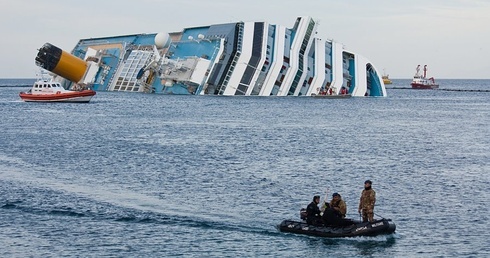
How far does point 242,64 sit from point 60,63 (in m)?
31.8

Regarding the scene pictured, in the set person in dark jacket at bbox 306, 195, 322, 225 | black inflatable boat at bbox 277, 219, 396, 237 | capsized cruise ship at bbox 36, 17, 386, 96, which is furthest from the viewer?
capsized cruise ship at bbox 36, 17, 386, 96

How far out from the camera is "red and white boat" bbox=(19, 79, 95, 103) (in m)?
127

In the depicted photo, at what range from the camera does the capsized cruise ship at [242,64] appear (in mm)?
127688

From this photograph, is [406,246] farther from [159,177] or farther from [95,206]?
[159,177]

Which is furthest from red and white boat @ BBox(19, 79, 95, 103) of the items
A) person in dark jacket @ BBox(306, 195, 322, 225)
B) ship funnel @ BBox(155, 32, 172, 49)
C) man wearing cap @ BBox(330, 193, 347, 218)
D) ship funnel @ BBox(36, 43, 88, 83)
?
man wearing cap @ BBox(330, 193, 347, 218)

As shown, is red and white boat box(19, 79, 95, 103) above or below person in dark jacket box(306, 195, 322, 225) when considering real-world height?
above

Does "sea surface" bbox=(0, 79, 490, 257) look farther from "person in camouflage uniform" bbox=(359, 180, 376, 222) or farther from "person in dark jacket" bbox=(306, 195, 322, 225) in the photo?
"person in camouflage uniform" bbox=(359, 180, 376, 222)

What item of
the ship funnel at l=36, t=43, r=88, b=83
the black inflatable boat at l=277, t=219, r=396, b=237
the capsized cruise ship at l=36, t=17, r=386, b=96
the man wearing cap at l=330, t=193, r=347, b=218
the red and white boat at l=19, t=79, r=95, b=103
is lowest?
the black inflatable boat at l=277, t=219, r=396, b=237

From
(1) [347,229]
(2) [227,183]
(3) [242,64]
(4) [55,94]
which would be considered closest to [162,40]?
(3) [242,64]

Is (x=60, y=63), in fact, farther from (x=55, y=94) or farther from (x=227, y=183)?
(x=227, y=183)

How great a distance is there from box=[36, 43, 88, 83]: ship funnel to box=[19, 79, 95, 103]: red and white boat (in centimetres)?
832

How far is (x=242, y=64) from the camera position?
126m

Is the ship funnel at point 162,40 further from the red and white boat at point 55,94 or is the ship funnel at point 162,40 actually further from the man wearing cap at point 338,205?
the man wearing cap at point 338,205

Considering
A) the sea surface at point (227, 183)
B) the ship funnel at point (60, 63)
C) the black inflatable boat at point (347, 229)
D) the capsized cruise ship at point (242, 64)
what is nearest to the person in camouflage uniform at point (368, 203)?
the black inflatable boat at point (347, 229)
